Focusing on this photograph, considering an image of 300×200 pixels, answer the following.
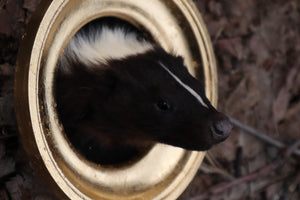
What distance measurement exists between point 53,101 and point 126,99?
5.6 inches

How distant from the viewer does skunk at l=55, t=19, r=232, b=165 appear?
25.0 inches

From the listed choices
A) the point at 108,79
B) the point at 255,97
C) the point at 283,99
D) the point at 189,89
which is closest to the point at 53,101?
the point at 108,79

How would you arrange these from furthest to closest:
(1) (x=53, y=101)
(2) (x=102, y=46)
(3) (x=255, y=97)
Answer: (3) (x=255, y=97)
(2) (x=102, y=46)
(1) (x=53, y=101)

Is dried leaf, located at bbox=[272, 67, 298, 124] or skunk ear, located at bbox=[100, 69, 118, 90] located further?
dried leaf, located at bbox=[272, 67, 298, 124]

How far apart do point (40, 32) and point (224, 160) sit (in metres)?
0.74

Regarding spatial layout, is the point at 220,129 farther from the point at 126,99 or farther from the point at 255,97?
the point at 255,97

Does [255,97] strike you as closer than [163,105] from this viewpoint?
No

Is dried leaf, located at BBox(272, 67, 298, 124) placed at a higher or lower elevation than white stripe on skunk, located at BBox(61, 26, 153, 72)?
lower

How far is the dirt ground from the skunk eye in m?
0.40

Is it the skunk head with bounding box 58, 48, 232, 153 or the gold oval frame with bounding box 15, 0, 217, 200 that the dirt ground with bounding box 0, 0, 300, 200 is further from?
the skunk head with bounding box 58, 48, 232, 153

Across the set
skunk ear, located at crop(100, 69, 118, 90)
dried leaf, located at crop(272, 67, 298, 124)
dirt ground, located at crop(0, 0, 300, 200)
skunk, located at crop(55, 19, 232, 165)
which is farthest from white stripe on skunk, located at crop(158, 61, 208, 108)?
Result: dried leaf, located at crop(272, 67, 298, 124)

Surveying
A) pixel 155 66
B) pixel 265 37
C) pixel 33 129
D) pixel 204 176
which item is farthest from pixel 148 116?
pixel 265 37

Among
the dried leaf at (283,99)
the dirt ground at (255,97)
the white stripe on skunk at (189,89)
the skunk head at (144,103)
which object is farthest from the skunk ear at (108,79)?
the dried leaf at (283,99)

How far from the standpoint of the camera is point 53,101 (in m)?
0.58
